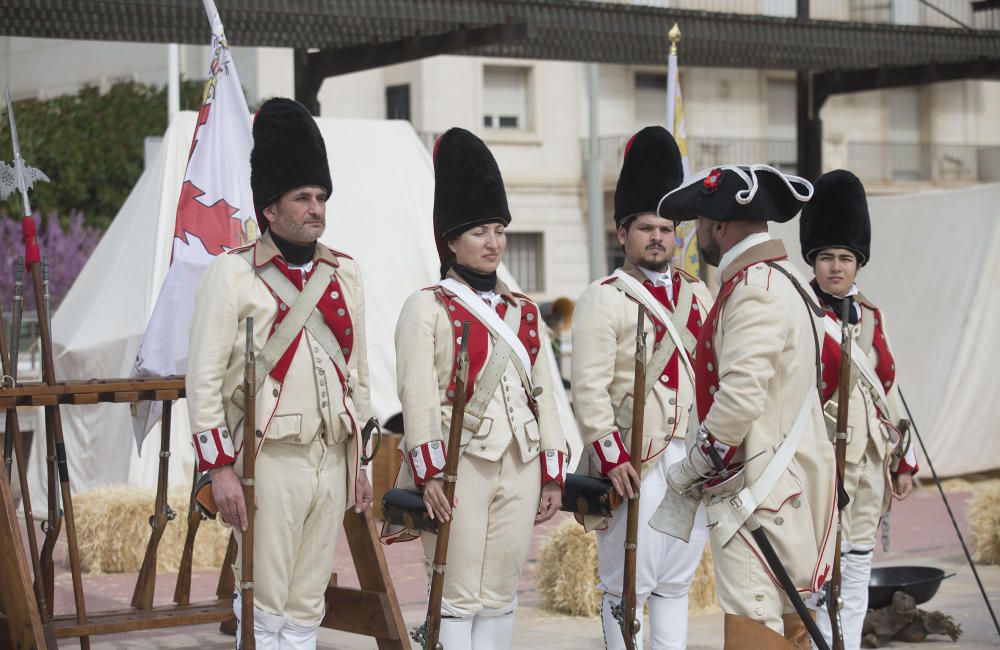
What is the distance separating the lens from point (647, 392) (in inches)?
227

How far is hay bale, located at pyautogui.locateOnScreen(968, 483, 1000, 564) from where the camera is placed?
9227 millimetres

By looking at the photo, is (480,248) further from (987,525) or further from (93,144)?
(93,144)

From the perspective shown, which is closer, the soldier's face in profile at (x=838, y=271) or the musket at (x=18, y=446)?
the musket at (x=18, y=446)

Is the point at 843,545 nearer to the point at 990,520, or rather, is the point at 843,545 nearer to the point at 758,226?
the point at 758,226

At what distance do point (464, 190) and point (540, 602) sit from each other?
343 cm

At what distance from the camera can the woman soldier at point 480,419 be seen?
5.23m

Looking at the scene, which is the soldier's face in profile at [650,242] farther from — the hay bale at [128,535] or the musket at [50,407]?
the hay bale at [128,535]

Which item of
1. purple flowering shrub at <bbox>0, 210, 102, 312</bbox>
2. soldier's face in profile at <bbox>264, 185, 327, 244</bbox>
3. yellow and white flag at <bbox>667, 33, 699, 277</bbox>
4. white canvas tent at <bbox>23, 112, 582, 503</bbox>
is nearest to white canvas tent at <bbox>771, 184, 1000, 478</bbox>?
white canvas tent at <bbox>23, 112, 582, 503</bbox>

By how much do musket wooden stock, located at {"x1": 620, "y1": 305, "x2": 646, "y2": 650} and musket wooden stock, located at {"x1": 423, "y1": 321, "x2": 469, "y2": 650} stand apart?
1.87 feet

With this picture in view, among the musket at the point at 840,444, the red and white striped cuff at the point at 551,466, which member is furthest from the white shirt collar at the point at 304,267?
the musket at the point at 840,444

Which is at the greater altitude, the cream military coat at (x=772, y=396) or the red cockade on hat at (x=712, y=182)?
the red cockade on hat at (x=712, y=182)

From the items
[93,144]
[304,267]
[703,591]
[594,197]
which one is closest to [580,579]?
[703,591]

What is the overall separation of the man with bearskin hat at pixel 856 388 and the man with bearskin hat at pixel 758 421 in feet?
4.24

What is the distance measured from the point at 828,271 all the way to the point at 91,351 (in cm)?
634
